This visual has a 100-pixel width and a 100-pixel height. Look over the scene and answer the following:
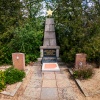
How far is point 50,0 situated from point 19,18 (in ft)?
11.8

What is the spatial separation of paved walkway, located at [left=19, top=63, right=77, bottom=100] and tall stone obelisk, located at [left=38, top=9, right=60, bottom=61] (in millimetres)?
2690

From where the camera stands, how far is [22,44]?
349 inches

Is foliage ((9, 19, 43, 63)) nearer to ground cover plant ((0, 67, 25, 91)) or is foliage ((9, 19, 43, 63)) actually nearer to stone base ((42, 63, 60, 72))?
stone base ((42, 63, 60, 72))

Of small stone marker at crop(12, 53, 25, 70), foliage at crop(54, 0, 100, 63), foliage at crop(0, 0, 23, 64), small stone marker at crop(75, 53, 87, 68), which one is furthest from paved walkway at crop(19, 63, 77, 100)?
foliage at crop(0, 0, 23, 64)

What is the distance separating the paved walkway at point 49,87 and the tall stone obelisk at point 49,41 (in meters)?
2.69

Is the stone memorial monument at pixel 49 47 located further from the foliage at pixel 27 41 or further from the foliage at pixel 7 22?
the foliage at pixel 7 22

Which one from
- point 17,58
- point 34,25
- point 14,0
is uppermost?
point 14,0

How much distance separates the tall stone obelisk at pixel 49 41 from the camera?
976 cm

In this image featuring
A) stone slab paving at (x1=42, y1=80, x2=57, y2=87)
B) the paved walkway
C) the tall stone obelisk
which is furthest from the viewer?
the tall stone obelisk

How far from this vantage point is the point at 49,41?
33.0 ft

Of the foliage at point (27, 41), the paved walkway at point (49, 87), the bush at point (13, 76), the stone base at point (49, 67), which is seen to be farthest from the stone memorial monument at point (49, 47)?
the bush at point (13, 76)

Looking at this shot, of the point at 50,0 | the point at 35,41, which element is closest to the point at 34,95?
the point at 35,41

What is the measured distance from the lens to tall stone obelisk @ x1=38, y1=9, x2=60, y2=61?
9.76 metres

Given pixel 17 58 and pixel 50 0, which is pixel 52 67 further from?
pixel 50 0
